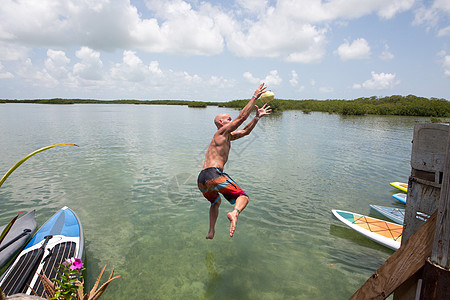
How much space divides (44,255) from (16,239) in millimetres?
1567

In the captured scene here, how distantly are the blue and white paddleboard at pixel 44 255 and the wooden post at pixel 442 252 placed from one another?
5355 millimetres

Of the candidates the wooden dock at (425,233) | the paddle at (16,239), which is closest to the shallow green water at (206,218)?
the paddle at (16,239)

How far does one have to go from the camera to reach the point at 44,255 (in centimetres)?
591

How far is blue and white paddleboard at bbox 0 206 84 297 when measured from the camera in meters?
5.12

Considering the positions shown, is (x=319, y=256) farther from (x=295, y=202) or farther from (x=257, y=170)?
(x=257, y=170)

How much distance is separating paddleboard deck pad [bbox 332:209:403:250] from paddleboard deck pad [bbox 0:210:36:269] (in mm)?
9403

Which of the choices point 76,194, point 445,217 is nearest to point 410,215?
point 445,217

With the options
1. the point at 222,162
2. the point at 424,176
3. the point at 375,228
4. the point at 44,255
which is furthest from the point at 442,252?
the point at 375,228

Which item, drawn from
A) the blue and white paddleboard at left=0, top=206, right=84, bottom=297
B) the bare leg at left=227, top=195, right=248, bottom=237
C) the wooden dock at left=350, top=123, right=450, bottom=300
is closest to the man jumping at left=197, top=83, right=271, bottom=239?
the bare leg at left=227, top=195, right=248, bottom=237

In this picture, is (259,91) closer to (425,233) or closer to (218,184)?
(218,184)

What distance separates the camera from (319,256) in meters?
7.27

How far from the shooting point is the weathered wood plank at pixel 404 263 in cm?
234

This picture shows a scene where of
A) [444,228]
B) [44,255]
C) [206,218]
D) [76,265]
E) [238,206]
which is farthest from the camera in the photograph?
[206,218]

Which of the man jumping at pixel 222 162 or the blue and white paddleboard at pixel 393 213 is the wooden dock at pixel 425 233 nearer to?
the man jumping at pixel 222 162
